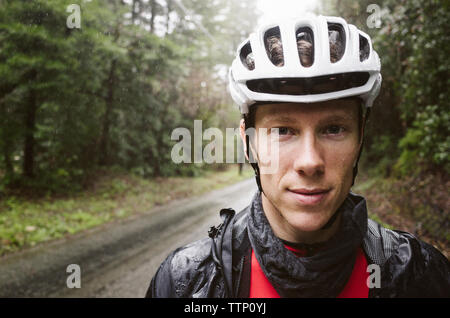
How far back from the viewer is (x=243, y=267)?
1.49m

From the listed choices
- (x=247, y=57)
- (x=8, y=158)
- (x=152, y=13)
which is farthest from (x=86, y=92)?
(x=247, y=57)

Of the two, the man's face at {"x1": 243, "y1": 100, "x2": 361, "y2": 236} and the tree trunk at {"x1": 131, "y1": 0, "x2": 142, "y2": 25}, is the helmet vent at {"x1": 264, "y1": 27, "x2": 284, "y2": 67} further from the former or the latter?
the tree trunk at {"x1": 131, "y1": 0, "x2": 142, "y2": 25}

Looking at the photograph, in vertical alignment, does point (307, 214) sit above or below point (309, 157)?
below

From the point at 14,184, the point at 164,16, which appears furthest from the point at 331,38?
the point at 164,16

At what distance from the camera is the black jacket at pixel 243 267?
1.38 m

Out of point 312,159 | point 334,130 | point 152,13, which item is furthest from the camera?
point 152,13

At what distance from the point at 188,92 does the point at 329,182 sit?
14144 millimetres

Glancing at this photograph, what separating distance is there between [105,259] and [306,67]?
19.1 feet

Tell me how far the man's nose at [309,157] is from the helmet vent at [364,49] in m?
0.87

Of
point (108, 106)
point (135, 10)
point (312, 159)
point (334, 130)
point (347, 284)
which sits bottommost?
point (347, 284)

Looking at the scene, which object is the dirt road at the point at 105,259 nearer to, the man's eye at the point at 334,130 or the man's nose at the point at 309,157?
the man's nose at the point at 309,157

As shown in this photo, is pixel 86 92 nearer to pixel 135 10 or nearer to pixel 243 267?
pixel 135 10
